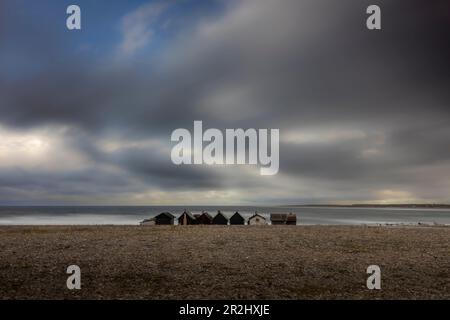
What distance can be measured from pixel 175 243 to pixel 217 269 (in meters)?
8.97

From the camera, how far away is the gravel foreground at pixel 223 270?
1228 centimetres

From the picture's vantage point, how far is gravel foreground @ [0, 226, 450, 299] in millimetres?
12281

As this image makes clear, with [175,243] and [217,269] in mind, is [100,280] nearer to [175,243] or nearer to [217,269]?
[217,269]

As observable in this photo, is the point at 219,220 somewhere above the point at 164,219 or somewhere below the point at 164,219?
below

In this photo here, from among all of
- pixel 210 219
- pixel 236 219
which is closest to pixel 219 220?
pixel 210 219

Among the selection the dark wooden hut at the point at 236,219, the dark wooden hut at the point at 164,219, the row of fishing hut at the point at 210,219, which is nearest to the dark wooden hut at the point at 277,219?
the row of fishing hut at the point at 210,219

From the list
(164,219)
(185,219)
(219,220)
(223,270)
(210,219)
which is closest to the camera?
(223,270)

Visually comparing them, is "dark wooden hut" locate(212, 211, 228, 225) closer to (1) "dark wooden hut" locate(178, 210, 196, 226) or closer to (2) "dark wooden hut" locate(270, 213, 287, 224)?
(1) "dark wooden hut" locate(178, 210, 196, 226)

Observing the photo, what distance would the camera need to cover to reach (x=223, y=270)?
50.8 ft

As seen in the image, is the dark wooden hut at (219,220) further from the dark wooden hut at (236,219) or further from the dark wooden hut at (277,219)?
the dark wooden hut at (277,219)

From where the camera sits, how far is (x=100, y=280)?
542 inches

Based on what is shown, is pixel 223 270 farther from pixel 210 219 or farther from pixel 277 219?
pixel 277 219

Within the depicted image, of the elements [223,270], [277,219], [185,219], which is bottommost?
[277,219]
